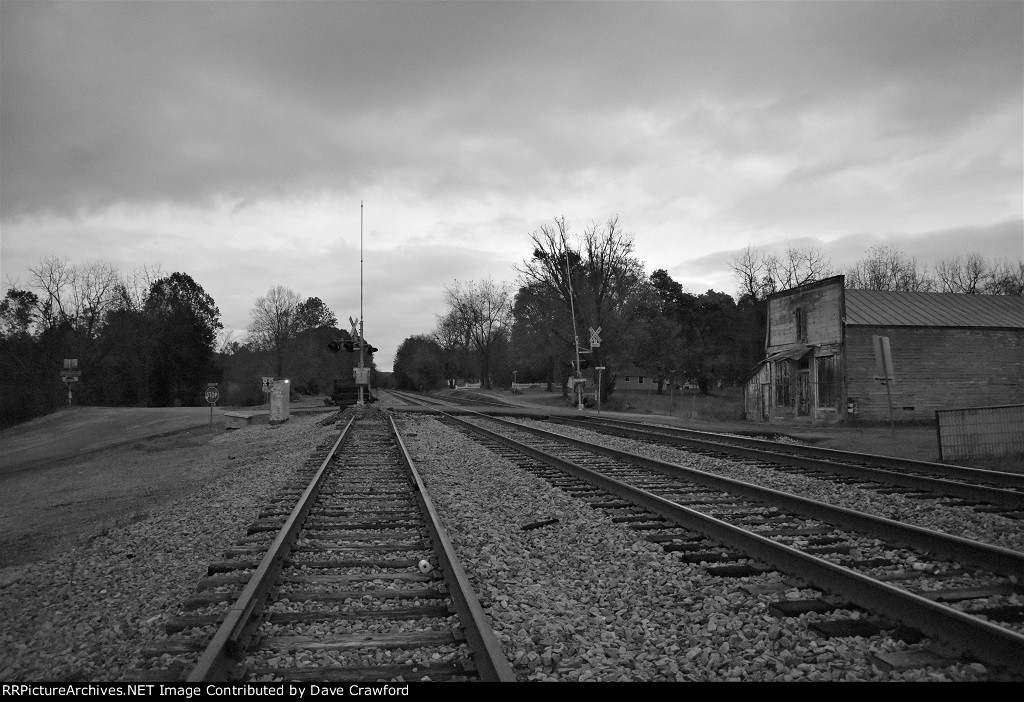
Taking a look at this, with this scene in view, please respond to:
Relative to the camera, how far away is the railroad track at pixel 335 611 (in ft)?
12.5

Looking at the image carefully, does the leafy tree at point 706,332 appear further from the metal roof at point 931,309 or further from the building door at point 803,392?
the building door at point 803,392

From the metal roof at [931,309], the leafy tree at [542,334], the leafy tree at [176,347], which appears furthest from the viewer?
the leafy tree at [176,347]

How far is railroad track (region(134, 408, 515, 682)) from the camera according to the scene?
12.5ft

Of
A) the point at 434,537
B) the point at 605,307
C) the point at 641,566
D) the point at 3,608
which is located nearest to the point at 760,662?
the point at 641,566

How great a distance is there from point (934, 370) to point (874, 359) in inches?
127

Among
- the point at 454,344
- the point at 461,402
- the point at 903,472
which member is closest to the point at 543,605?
the point at 903,472

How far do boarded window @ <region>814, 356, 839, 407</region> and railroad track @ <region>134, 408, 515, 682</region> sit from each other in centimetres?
2374

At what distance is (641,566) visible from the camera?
590cm

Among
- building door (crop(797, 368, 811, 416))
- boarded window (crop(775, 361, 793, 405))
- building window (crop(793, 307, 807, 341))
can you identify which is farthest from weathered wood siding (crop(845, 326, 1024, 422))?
boarded window (crop(775, 361, 793, 405))

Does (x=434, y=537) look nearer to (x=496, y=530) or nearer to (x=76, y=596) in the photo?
(x=496, y=530)

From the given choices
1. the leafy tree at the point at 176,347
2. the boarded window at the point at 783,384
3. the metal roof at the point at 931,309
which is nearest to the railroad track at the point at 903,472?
the boarded window at the point at 783,384

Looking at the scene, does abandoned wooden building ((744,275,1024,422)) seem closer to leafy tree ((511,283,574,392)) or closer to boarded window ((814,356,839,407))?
boarded window ((814,356,839,407))

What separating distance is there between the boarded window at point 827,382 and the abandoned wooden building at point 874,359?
0.04 metres

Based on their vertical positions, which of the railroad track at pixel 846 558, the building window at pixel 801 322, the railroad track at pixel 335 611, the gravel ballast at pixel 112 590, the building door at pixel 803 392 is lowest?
the gravel ballast at pixel 112 590
